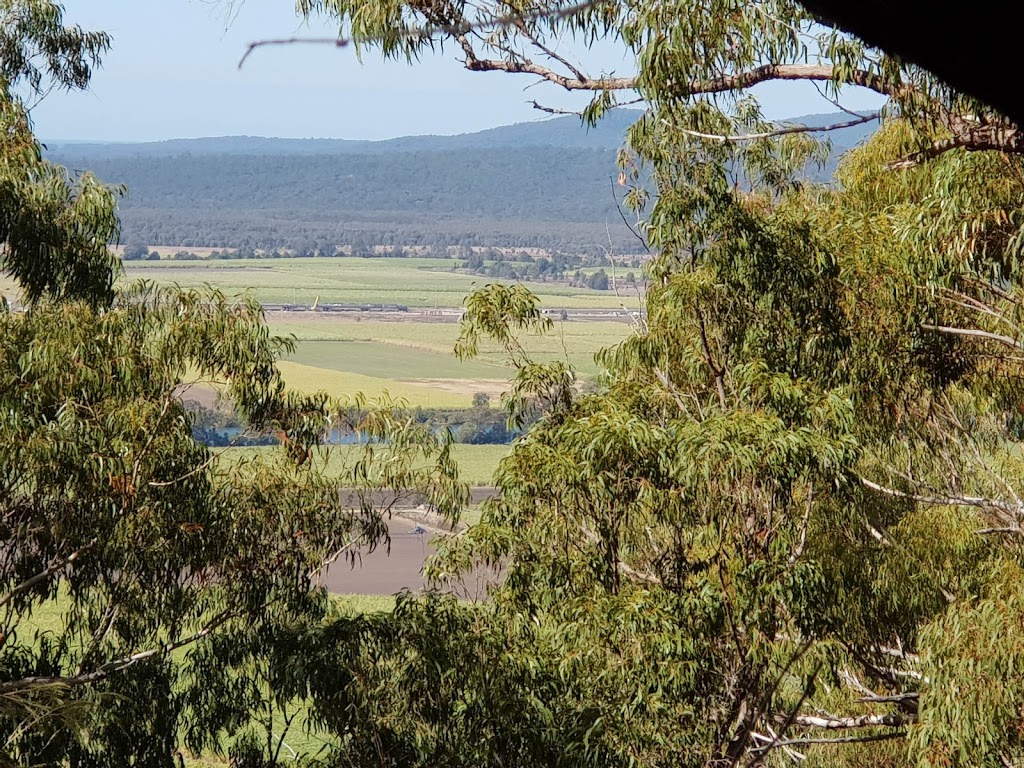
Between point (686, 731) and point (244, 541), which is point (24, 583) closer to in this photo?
point (244, 541)

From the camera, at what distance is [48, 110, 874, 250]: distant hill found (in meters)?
125

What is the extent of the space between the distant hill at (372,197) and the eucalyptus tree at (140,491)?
337ft

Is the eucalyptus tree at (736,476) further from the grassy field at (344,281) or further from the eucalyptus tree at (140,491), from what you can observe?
the grassy field at (344,281)

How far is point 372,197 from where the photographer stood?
7003 inches

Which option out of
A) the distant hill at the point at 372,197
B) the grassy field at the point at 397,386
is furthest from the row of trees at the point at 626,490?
the distant hill at the point at 372,197

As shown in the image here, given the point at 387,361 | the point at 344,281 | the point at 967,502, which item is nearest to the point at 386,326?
the point at 387,361

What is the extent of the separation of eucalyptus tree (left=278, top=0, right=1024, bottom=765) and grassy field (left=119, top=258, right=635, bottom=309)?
58.3 m

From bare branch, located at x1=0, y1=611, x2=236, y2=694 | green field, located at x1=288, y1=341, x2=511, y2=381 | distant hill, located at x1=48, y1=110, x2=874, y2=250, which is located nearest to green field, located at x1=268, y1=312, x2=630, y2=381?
green field, located at x1=288, y1=341, x2=511, y2=381

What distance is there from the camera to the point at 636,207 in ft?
25.3

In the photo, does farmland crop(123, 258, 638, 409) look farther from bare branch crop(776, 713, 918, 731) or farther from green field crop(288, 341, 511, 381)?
bare branch crop(776, 713, 918, 731)

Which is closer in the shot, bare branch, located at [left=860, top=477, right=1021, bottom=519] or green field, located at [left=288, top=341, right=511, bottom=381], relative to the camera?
bare branch, located at [left=860, top=477, right=1021, bottom=519]

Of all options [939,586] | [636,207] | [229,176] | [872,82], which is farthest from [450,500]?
[229,176]

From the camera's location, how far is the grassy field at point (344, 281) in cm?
7488

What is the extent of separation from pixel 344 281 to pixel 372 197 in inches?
3412
